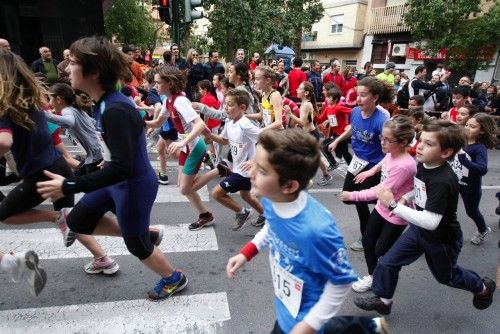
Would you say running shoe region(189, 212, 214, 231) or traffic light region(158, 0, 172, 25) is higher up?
traffic light region(158, 0, 172, 25)

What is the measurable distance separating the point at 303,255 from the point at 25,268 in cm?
217

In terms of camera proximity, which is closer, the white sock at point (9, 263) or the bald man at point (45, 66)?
the white sock at point (9, 263)

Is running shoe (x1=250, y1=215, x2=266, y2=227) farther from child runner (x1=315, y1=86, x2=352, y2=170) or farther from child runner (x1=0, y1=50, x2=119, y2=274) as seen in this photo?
child runner (x1=315, y1=86, x2=352, y2=170)

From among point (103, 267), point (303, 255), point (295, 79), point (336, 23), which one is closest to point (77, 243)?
point (103, 267)

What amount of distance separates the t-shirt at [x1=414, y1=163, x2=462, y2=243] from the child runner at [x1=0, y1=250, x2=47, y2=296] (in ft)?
8.96

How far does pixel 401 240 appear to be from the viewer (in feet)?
8.59

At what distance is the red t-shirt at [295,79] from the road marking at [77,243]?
273 inches

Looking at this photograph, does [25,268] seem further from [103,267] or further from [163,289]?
[163,289]

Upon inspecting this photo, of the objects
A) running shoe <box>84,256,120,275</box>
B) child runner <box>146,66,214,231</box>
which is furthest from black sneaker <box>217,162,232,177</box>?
running shoe <box>84,256,120,275</box>

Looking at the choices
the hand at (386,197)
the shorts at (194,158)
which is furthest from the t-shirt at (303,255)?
the shorts at (194,158)

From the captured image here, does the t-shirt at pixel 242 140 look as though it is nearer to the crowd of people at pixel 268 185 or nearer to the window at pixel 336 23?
the crowd of people at pixel 268 185

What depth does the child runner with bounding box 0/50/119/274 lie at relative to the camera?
2449mm

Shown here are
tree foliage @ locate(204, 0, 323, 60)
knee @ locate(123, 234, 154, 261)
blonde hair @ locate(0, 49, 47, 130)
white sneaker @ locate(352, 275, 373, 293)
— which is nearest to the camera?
blonde hair @ locate(0, 49, 47, 130)

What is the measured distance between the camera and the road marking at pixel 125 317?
2.56 metres
